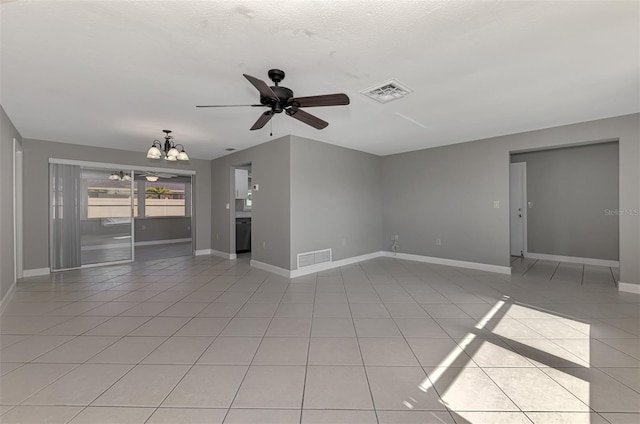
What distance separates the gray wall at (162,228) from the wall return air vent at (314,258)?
21.1ft

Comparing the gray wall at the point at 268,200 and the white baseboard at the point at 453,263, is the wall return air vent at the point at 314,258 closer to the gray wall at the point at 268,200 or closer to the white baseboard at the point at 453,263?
the gray wall at the point at 268,200

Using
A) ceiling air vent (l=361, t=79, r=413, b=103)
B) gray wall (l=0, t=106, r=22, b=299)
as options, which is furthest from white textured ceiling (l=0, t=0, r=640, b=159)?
gray wall (l=0, t=106, r=22, b=299)

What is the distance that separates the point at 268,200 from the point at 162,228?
19.0 feet

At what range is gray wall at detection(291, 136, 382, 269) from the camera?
15.7ft

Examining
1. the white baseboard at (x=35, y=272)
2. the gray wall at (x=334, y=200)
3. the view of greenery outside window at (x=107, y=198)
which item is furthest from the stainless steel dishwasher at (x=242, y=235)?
the white baseboard at (x=35, y=272)

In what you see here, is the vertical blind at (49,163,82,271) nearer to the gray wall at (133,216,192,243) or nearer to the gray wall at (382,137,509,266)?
the gray wall at (133,216,192,243)

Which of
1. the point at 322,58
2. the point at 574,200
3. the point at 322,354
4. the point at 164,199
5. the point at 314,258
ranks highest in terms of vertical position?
the point at 322,58

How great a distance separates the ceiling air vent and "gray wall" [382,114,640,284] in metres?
3.01

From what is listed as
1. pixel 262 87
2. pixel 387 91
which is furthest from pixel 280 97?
pixel 387 91

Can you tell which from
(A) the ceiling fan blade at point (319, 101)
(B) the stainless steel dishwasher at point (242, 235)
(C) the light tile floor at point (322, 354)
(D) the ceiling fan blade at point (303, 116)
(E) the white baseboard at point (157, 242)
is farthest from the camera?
(E) the white baseboard at point (157, 242)

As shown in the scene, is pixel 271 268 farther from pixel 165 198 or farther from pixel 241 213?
pixel 165 198

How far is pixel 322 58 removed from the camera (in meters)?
2.27

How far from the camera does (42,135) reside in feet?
15.3

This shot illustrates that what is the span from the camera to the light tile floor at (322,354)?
1613 mm
